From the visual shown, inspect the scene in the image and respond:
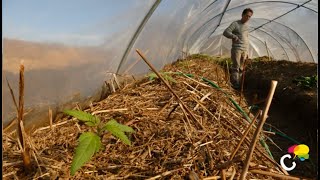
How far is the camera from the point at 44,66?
2.21 meters

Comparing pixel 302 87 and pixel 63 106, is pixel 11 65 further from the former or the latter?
pixel 302 87

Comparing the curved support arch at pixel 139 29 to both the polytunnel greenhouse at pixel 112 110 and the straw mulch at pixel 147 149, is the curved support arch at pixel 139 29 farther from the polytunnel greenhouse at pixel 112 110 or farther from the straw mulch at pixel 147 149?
the straw mulch at pixel 147 149

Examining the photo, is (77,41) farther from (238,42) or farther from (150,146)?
(238,42)

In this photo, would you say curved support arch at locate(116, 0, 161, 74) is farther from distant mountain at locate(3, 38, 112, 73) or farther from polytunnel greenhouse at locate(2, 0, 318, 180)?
distant mountain at locate(3, 38, 112, 73)

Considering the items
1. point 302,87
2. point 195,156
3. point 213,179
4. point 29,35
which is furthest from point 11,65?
point 302,87

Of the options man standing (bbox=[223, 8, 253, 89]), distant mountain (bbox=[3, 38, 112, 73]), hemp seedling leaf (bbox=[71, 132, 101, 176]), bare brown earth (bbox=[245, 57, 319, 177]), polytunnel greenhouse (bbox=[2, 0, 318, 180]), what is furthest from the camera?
man standing (bbox=[223, 8, 253, 89])

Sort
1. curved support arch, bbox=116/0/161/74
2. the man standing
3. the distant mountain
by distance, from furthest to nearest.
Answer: the man standing, curved support arch, bbox=116/0/161/74, the distant mountain

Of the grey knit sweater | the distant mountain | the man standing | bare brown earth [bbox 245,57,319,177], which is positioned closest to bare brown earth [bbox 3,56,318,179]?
the distant mountain

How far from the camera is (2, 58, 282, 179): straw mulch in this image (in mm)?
1570

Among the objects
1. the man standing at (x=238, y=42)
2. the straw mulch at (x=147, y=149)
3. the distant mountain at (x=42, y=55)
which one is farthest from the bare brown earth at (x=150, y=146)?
the man standing at (x=238, y=42)

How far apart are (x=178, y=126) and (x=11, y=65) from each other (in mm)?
1108

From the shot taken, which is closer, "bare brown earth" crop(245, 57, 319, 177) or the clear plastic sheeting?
the clear plastic sheeting

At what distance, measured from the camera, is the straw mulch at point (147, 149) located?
5.15ft

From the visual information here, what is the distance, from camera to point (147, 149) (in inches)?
71.8
